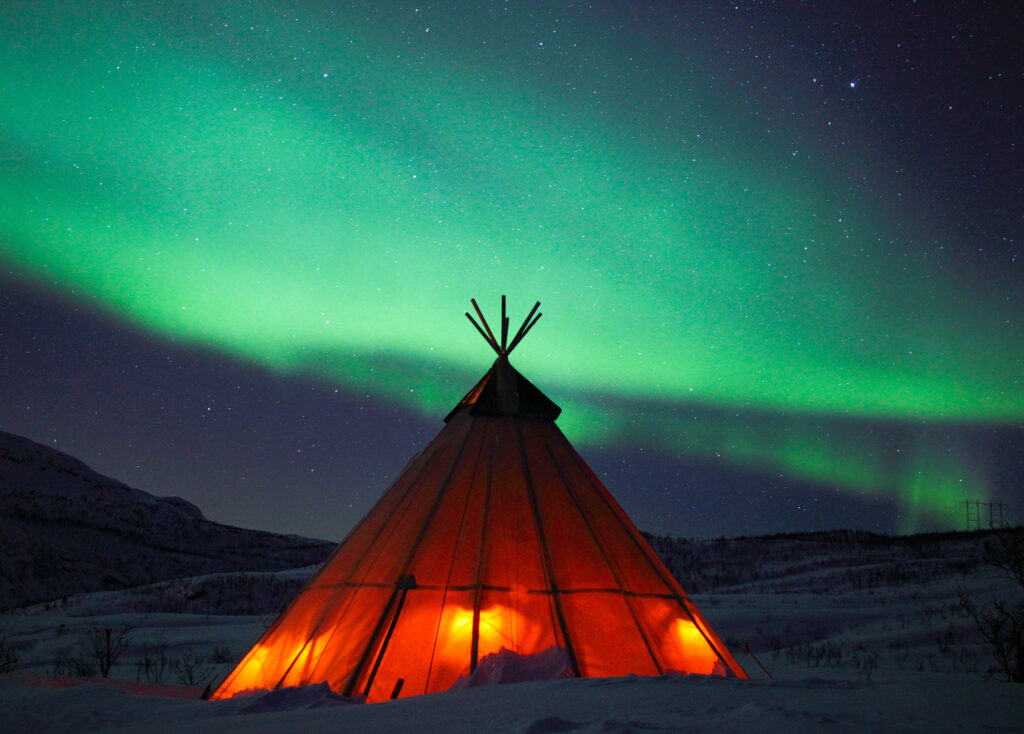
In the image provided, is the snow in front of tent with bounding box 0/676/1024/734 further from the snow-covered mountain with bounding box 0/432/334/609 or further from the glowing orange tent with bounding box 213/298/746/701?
the snow-covered mountain with bounding box 0/432/334/609

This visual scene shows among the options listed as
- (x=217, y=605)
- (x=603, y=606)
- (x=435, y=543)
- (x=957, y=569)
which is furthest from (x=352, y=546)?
(x=957, y=569)

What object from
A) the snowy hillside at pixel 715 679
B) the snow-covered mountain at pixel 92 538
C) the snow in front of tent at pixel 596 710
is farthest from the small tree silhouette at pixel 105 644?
the snow-covered mountain at pixel 92 538

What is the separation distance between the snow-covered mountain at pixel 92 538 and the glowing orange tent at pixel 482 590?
2082 centimetres

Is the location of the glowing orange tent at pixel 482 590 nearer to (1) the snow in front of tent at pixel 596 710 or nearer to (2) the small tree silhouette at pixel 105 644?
(1) the snow in front of tent at pixel 596 710

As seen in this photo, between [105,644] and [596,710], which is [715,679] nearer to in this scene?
[596,710]

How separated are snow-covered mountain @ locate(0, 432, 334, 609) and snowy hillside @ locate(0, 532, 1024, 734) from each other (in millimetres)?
8126

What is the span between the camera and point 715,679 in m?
3.85

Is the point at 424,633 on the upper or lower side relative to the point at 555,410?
lower

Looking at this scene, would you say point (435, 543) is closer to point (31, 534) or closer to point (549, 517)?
point (549, 517)

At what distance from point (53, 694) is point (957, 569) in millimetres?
21761

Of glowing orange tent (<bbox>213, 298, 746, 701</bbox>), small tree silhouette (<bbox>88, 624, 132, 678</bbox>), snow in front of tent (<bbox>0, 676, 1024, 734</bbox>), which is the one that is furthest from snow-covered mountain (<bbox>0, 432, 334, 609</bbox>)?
snow in front of tent (<bbox>0, 676, 1024, 734</bbox>)

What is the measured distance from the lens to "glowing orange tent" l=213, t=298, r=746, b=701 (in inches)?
220

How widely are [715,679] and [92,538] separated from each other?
33.6m

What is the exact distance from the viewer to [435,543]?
6.34 meters
